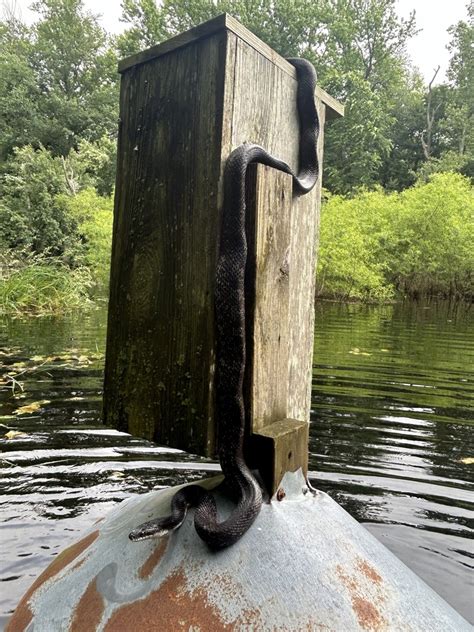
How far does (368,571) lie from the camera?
142 centimetres

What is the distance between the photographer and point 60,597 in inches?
59.5

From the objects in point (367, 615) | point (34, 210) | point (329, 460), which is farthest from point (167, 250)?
point (34, 210)

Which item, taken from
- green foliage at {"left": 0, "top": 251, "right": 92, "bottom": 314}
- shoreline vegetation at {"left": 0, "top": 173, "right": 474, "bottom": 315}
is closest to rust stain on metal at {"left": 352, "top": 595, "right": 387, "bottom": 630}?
green foliage at {"left": 0, "top": 251, "right": 92, "bottom": 314}

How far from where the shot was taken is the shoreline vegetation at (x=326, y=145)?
23.8 metres

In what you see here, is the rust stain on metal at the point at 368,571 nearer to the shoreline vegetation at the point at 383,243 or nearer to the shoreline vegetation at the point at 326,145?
the shoreline vegetation at the point at 326,145

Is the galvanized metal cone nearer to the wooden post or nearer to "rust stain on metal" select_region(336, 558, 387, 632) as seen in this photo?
"rust stain on metal" select_region(336, 558, 387, 632)

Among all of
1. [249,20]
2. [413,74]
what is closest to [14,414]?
[249,20]

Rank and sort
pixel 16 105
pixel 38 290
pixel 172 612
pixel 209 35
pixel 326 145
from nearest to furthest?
pixel 172 612
pixel 209 35
pixel 38 290
pixel 16 105
pixel 326 145

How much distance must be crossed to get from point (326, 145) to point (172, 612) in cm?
3901

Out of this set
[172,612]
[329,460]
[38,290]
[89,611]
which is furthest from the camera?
[38,290]

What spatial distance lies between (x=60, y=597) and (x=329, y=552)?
728 mm

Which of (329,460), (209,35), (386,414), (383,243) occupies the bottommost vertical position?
(329,460)

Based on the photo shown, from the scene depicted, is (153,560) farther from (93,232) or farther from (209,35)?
(93,232)

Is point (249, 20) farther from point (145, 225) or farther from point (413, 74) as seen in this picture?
point (145, 225)
